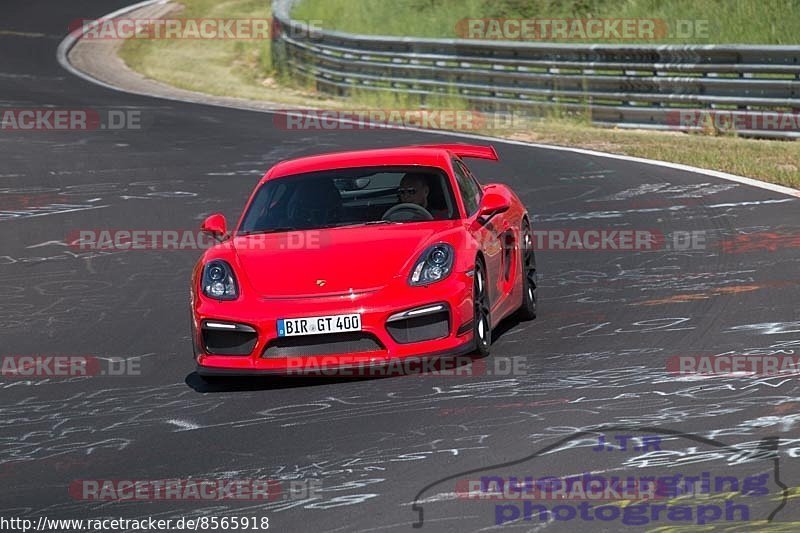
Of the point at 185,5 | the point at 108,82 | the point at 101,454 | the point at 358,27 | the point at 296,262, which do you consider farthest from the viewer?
the point at 185,5

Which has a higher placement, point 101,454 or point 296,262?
point 296,262

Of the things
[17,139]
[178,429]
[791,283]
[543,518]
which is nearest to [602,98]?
[17,139]

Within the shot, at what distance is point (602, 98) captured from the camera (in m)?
22.2

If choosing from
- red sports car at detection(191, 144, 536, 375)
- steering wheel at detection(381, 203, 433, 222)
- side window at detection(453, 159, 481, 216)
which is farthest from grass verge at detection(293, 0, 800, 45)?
steering wheel at detection(381, 203, 433, 222)

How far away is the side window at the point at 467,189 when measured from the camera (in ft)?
31.1

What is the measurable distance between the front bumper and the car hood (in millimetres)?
95

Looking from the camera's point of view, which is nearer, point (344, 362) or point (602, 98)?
point (344, 362)

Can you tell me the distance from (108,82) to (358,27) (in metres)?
6.23

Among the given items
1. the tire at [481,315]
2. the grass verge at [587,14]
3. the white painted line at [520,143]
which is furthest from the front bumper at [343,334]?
the grass verge at [587,14]

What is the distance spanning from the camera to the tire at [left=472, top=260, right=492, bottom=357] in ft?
27.6

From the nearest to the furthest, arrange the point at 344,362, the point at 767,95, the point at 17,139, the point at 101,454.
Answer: the point at 101,454 < the point at 344,362 < the point at 767,95 < the point at 17,139

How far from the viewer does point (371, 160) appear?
964cm

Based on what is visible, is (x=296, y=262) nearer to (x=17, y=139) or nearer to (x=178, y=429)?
(x=178, y=429)

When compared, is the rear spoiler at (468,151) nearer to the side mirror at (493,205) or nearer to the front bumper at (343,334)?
the side mirror at (493,205)
